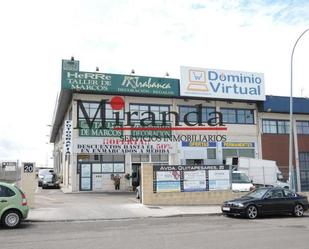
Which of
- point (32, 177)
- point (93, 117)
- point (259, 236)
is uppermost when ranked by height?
point (93, 117)

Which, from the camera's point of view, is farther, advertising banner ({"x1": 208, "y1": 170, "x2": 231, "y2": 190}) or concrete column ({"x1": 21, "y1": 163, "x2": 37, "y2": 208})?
advertising banner ({"x1": 208, "y1": 170, "x2": 231, "y2": 190})

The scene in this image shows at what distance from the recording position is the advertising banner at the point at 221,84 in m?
38.0

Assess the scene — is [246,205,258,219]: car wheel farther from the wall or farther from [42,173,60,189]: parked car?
[42,173,60,189]: parked car

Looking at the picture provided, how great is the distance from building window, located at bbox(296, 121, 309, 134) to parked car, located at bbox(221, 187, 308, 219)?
24464mm

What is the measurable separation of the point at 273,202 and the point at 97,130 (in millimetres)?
19222

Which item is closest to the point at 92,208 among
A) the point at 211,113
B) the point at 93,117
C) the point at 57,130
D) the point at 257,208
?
the point at 257,208

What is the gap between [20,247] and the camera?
10.8 meters

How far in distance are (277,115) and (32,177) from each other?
28.0m

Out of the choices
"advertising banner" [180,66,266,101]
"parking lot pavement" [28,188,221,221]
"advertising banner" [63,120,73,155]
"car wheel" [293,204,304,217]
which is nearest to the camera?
"parking lot pavement" [28,188,221,221]

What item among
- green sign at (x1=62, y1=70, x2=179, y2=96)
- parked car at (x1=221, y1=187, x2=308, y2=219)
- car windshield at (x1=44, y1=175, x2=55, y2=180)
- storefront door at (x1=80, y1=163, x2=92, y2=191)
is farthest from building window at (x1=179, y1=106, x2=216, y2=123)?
parked car at (x1=221, y1=187, x2=308, y2=219)

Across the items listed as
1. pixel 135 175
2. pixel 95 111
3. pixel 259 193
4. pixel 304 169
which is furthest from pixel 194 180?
pixel 304 169

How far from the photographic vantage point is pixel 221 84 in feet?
129

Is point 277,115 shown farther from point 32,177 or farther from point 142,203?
point 32,177

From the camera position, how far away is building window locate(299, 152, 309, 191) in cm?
4130
